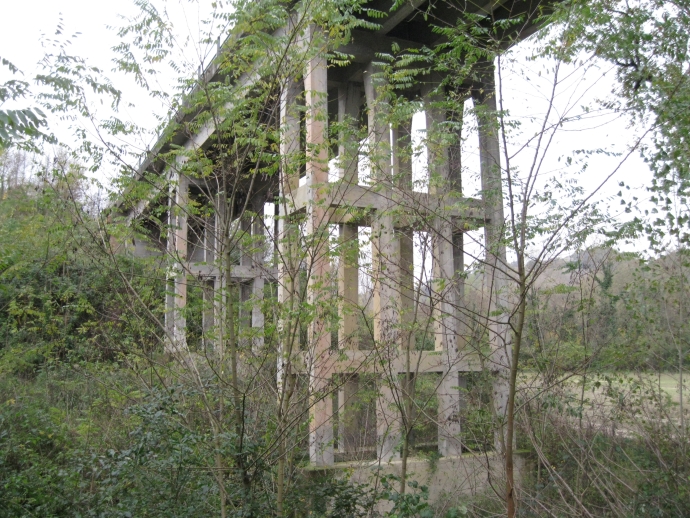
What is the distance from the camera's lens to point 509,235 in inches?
235

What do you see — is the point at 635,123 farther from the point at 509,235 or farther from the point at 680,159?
the point at 509,235

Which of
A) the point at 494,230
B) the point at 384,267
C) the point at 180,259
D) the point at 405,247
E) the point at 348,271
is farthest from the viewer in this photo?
the point at 348,271

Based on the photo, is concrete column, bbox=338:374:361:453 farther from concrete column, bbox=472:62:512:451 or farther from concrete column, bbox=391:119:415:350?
concrete column, bbox=472:62:512:451

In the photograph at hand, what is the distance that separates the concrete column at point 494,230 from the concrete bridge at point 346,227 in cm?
6

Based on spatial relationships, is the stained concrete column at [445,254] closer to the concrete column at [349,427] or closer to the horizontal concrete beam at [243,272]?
the concrete column at [349,427]

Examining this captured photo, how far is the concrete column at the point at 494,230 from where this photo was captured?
17.4 feet

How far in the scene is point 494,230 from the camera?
7434 millimetres

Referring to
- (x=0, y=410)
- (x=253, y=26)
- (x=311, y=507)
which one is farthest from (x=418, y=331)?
(x=0, y=410)

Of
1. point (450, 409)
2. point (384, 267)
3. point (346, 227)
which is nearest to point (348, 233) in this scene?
point (346, 227)

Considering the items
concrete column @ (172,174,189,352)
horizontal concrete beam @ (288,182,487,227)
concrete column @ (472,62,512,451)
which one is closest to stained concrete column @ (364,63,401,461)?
horizontal concrete beam @ (288,182,487,227)

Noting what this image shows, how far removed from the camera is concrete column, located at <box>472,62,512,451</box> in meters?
5.30

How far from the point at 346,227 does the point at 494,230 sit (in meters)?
1.90

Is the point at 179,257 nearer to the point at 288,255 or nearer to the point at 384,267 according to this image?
the point at 288,255

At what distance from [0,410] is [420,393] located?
233 inches
